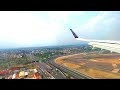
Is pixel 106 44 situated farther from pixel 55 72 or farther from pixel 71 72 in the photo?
pixel 55 72

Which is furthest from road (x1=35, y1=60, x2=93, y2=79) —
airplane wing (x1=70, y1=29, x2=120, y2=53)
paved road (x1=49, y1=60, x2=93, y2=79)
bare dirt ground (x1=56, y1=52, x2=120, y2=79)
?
airplane wing (x1=70, y1=29, x2=120, y2=53)

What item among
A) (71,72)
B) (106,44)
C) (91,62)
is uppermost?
(106,44)

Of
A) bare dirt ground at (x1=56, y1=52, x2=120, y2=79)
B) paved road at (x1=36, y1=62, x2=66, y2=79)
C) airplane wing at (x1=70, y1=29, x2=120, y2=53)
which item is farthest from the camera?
bare dirt ground at (x1=56, y1=52, x2=120, y2=79)

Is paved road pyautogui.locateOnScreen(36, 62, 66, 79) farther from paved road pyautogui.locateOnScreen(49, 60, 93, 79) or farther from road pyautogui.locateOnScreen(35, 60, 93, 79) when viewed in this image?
paved road pyautogui.locateOnScreen(49, 60, 93, 79)

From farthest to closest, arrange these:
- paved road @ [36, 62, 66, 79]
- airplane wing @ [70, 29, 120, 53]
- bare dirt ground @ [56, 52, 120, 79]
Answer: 1. bare dirt ground @ [56, 52, 120, 79]
2. paved road @ [36, 62, 66, 79]
3. airplane wing @ [70, 29, 120, 53]

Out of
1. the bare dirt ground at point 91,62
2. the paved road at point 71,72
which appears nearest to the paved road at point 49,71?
the paved road at point 71,72

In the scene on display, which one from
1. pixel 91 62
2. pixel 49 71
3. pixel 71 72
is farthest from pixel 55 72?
pixel 91 62
